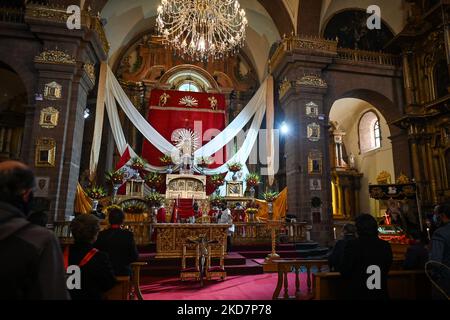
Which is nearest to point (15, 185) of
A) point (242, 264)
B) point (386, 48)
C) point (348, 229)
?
point (348, 229)

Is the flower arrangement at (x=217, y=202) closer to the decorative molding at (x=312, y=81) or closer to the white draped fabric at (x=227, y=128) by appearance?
the white draped fabric at (x=227, y=128)

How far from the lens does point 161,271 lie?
5.99m

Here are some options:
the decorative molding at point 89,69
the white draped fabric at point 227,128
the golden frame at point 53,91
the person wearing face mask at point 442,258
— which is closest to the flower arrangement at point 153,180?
the white draped fabric at point 227,128

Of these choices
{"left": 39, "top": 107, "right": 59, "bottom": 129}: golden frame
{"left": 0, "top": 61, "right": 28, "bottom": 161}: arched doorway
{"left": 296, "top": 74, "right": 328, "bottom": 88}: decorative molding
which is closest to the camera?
{"left": 39, "top": 107, "right": 59, "bottom": 129}: golden frame

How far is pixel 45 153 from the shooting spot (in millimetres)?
8711

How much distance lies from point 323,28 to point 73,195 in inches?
463

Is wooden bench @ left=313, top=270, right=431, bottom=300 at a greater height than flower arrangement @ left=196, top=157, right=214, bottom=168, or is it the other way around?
flower arrangement @ left=196, top=157, right=214, bottom=168

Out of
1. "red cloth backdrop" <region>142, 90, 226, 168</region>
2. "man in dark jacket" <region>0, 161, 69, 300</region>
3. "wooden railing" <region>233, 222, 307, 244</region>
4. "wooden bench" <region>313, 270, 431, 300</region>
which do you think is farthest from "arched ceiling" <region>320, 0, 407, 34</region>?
"man in dark jacket" <region>0, 161, 69, 300</region>

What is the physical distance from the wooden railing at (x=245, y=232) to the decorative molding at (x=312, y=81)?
5184mm

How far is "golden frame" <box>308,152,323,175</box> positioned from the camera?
10453mm

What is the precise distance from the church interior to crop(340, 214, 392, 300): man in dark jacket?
63.9 inches

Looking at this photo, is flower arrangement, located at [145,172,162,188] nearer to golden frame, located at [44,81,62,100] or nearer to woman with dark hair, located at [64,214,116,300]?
golden frame, located at [44,81,62,100]

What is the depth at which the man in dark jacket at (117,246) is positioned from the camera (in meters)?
3.00
